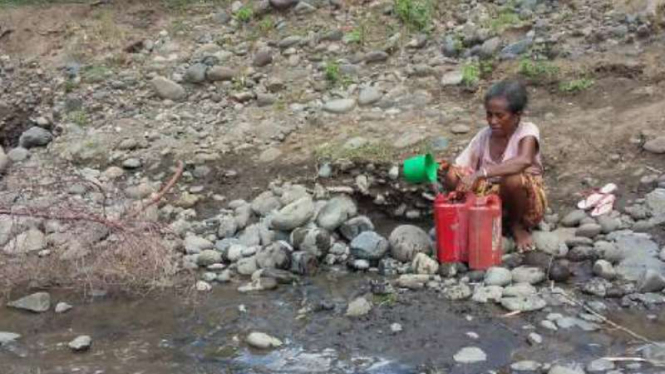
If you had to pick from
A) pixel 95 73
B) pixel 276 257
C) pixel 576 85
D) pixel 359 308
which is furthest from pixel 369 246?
pixel 95 73

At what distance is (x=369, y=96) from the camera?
6395mm

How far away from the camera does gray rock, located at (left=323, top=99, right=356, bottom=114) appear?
6.36m

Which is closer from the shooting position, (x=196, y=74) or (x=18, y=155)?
(x=18, y=155)

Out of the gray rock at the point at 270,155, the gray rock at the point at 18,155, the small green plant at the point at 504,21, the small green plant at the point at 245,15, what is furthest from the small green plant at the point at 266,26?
the gray rock at the point at 18,155

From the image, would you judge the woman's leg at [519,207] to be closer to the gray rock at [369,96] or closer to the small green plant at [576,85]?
the small green plant at [576,85]

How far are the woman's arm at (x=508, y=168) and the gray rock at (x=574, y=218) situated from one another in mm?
522

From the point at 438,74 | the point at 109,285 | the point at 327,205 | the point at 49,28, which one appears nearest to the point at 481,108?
the point at 438,74

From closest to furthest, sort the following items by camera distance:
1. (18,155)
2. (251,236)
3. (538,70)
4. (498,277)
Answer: (498,277) → (251,236) → (538,70) → (18,155)

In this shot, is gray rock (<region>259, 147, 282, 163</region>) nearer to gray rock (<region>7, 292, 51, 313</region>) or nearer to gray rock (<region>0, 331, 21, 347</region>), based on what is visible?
gray rock (<region>7, 292, 51, 313</region>)

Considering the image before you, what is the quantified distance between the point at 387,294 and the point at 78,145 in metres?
3.07

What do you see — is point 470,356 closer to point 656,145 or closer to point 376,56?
point 656,145

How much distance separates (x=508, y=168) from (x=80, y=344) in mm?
2170

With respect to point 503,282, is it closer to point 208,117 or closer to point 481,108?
point 481,108

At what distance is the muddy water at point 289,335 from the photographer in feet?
12.7
